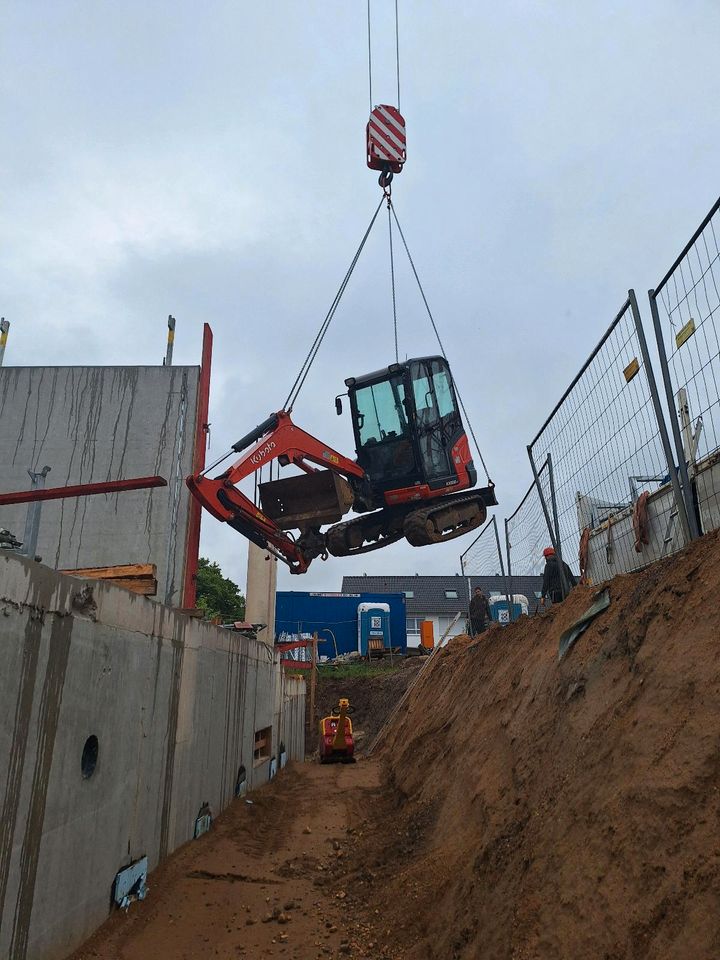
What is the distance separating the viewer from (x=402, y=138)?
11.0 meters

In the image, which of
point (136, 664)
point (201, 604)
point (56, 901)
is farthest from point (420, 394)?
point (201, 604)

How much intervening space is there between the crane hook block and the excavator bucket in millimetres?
→ 5196

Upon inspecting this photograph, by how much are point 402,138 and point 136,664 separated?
926 centimetres

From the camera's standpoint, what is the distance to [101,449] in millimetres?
14023

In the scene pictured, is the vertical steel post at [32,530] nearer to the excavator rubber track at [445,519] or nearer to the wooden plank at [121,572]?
the wooden plank at [121,572]

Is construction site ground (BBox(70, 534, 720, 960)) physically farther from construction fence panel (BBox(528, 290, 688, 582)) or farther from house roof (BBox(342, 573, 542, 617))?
house roof (BBox(342, 573, 542, 617))

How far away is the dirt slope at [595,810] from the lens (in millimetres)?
2598

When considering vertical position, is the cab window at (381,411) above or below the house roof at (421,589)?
below

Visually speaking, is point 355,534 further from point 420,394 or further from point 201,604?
point 201,604

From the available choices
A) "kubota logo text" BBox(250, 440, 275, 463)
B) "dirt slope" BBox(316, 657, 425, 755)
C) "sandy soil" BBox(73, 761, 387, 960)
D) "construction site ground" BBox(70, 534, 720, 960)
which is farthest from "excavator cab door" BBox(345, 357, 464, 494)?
"dirt slope" BBox(316, 657, 425, 755)

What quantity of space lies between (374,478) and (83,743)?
6619mm

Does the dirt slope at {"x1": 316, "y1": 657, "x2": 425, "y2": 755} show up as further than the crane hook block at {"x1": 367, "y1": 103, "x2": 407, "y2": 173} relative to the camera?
Yes

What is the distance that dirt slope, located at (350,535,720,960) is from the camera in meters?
2.60

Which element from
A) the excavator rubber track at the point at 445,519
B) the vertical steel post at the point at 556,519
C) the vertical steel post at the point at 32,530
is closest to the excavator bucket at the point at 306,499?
the excavator rubber track at the point at 445,519
